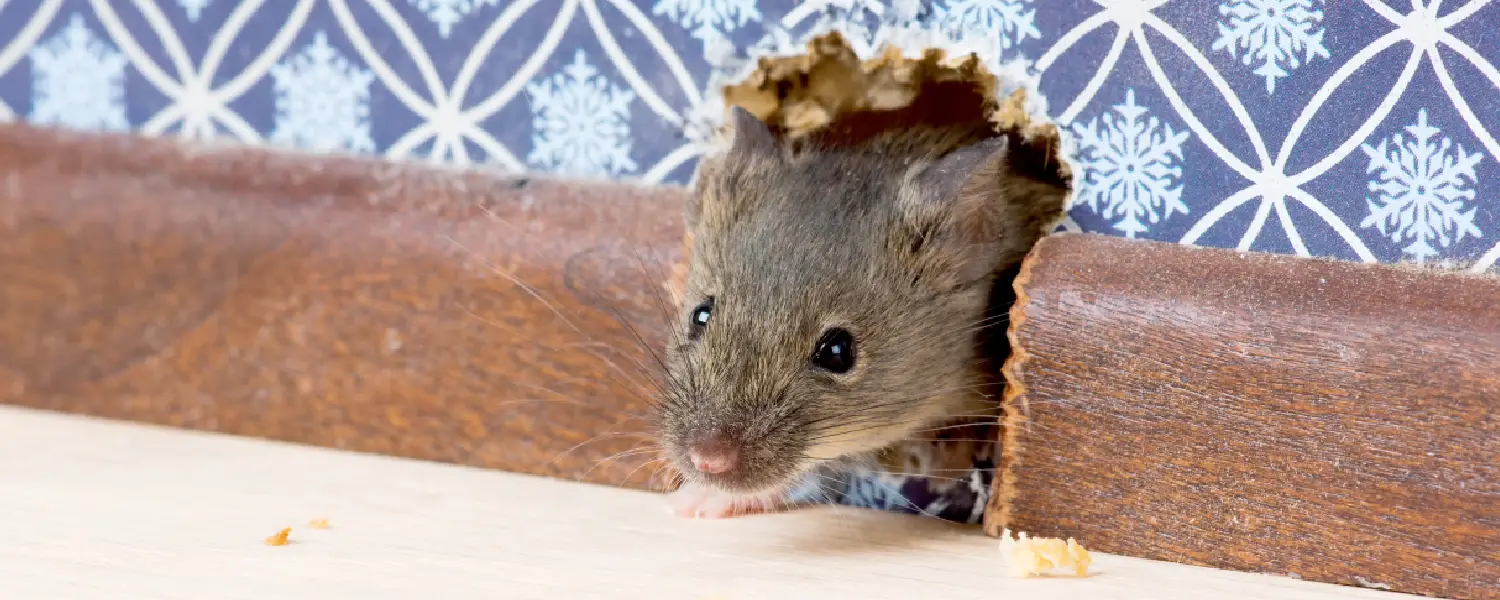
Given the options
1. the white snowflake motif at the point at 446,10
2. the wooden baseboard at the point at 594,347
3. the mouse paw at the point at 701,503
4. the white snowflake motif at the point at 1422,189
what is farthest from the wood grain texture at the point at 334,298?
the white snowflake motif at the point at 1422,189

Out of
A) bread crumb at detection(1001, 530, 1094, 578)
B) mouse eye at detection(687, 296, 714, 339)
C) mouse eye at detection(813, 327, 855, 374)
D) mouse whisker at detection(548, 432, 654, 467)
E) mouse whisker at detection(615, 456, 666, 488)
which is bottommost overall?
bread crumb at detection(1001, 530, 1094, 578)

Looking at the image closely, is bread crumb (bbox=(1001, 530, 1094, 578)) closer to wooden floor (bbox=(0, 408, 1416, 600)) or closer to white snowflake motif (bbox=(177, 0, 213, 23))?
wooden floor (bbox=(0, 408, 1416, 600))

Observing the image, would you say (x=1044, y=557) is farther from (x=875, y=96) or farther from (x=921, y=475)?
(x=875, y=96)

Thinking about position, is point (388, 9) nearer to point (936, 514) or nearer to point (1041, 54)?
point (1041, 54)

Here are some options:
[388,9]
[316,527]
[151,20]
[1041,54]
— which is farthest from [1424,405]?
[151,20]

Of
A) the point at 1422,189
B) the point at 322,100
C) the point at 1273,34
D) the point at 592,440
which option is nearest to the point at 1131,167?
the point at 1273,34

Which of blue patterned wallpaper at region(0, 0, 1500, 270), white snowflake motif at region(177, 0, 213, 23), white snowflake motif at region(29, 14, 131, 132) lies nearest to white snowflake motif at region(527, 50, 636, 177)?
blue patterned wallpaper at region(0, 0, 1500, 270)
